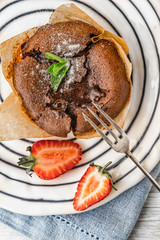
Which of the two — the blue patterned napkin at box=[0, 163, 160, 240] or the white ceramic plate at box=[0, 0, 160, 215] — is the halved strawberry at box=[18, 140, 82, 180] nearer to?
the white ceramic plate at box=[0, 0, 160, 215]

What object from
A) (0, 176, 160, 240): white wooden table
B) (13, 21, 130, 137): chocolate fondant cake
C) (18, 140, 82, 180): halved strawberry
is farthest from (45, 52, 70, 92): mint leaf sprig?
(0, 176, 160, 240): white wooden table

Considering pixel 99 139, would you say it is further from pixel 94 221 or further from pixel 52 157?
pixel 94 221

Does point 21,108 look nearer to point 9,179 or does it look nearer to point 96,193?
point 9,179

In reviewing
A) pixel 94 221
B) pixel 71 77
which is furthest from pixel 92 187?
pixel 71 77

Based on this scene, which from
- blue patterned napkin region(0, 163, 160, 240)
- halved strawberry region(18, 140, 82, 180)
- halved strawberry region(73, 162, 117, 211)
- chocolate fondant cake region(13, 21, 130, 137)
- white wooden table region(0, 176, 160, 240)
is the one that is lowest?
white wooden table region(0, 176, 160, 240)

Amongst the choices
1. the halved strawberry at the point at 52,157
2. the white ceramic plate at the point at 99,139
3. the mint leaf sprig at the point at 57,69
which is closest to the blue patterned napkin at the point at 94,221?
the white ceramic plate at the point at 99,139

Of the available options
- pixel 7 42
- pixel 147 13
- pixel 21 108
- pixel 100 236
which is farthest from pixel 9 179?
pixel 147 13
